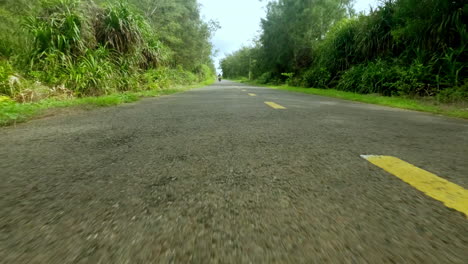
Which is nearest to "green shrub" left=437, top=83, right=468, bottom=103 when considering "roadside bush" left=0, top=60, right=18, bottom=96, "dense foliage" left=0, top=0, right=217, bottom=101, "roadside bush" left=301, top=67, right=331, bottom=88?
"roadside bush" left=301, top=67, right=331, bottom=88

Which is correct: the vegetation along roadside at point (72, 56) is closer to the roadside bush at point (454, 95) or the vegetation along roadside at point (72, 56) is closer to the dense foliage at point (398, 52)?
the roadside bush at point (454, 95)

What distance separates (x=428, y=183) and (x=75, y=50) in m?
6.94

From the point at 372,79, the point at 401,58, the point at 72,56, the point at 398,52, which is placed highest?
the point at 398,52

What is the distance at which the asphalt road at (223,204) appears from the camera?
64cm

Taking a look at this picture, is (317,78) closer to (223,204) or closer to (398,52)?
(398,52)

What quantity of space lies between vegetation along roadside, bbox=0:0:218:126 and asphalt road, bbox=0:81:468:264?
211cm

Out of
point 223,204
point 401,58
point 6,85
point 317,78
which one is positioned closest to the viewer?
point 223,204

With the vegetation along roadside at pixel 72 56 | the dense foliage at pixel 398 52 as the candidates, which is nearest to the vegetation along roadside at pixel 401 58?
the dense foliage at pixel 398 52

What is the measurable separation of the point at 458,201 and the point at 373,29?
1090 cm

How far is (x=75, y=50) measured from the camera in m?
5.75

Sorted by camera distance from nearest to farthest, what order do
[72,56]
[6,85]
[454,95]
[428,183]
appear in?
[428,183]
[6,85]
[454,95]
[72,56]

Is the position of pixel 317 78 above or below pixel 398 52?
below

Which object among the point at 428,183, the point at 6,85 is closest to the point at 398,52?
the point at 428,183

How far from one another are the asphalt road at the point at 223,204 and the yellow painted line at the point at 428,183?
0.16 ft
